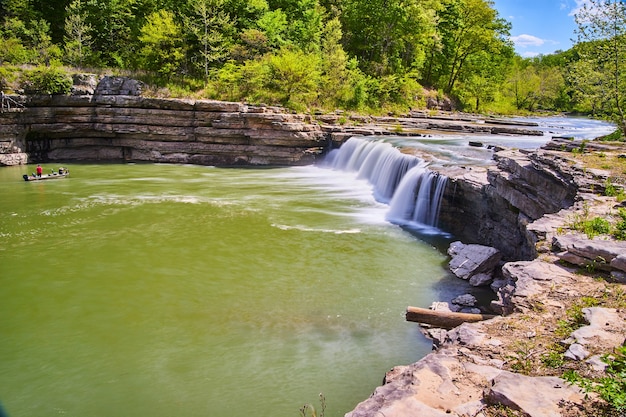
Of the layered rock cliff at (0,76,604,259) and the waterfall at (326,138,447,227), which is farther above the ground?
the layered rock cliff at (0,76,604,259)

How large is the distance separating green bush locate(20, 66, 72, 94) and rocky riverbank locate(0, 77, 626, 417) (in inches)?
23.2

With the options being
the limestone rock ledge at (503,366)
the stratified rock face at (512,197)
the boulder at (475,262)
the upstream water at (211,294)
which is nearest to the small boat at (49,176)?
the upstream water at (211,294)

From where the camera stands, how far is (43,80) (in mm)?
27500

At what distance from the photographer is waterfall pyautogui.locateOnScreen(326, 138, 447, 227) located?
57.7ft

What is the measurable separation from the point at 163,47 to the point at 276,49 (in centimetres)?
889

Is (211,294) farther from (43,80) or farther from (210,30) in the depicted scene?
(210,30)

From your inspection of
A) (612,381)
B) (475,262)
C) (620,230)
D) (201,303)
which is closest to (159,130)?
(201,303)

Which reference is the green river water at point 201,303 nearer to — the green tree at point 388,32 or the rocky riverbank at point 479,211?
the rocky riverbank at point 479,211

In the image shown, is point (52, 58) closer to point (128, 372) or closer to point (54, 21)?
point (54, 21)

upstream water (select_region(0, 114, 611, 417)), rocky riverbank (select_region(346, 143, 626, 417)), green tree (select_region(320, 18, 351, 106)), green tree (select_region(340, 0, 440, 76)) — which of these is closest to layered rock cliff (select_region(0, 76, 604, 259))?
green tree (select_region(320, 18, 351, 106))

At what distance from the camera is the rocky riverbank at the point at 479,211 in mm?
4902

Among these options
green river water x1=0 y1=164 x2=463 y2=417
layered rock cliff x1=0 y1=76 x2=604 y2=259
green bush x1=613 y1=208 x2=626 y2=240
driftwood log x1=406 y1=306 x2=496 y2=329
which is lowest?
green river water x1=0 y1=164 x2=463 y2=417

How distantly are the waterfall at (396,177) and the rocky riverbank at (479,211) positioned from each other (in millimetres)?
744

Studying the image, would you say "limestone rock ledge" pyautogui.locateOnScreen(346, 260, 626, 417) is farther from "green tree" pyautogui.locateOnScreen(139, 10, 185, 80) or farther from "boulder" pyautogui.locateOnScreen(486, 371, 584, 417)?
"green tree" pyautogui.locateOnScreen(139, 10, 185, 80)
